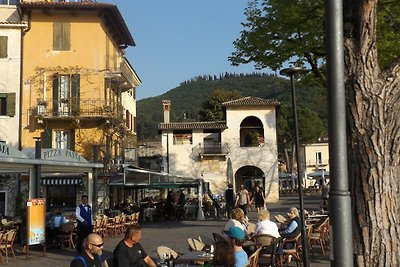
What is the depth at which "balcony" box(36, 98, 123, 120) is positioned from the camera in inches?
1195

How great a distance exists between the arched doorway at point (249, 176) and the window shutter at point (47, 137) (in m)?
19.6

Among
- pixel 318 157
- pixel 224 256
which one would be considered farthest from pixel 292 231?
pixel 318 157

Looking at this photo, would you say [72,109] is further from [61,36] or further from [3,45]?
[3,45]

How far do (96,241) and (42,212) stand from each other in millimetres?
8673

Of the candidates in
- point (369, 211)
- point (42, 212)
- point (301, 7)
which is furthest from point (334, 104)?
point (42, 212)

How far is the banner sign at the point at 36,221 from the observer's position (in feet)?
45.9

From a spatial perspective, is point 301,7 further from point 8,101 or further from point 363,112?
point 8,101

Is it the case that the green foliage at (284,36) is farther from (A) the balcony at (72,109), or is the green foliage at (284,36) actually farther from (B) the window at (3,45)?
(B) the window at (3,45)

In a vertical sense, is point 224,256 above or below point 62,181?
below

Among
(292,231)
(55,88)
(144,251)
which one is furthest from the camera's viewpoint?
(55,88)

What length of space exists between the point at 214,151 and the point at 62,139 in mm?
16385

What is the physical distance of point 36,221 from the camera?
14.3 metres

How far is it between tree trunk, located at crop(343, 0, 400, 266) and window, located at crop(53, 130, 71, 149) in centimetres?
2718

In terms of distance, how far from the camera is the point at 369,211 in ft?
17.3
